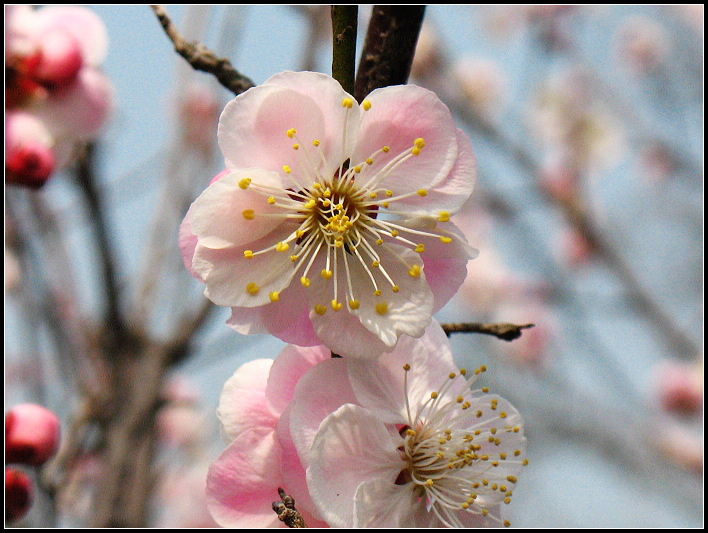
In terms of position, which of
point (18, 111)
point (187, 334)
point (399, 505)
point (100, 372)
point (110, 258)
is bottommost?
point (100, 372)

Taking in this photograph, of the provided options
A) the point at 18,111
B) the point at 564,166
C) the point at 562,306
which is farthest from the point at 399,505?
the point at 564,166

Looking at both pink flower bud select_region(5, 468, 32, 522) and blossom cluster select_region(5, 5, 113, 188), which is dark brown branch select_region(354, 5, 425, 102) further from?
pink flower bud select_region(5, 468, 32, 522)

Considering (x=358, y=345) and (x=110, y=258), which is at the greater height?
(x=358, y=345)

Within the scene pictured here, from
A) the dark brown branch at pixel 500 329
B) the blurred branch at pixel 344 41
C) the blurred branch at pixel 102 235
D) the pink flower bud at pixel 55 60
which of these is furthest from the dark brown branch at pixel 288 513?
Answer: the blurred branch at pixel 102 235

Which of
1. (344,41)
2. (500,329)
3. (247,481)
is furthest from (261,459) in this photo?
(344,41)

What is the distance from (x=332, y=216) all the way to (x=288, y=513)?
293 millimetres

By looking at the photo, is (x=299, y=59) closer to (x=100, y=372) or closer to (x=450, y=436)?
(x=100, y=372)

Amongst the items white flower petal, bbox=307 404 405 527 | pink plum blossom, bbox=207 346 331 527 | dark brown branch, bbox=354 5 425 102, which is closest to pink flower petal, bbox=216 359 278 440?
pink plum blossom, bbox=207 346 331 527

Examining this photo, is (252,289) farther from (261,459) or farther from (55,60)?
(55,60)

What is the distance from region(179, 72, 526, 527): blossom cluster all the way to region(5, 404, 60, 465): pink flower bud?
0.40m

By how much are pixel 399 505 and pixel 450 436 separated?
97 mm

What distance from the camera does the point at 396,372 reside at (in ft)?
2.22

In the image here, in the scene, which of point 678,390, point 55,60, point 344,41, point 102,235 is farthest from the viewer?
point 678,390

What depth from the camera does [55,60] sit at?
1.11 m
